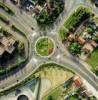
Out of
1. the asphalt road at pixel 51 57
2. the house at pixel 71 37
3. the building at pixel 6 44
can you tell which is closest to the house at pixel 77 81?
the asphalt road at pixel 51 57

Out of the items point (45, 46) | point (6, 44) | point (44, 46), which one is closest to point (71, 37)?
point (45, 46)

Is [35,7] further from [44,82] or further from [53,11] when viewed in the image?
[44,82]

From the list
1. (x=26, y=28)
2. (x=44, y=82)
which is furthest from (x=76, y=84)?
(x=26, y=28)

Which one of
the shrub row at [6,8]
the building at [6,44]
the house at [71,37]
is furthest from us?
the shrub row at [6,8]

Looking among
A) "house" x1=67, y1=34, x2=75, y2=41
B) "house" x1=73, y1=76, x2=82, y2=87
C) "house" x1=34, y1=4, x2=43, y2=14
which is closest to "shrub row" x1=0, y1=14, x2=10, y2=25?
"house" x1=34, y1=4, x2=43, y2=14

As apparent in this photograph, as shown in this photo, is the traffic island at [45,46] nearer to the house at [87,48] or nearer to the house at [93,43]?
the house at [87,48]

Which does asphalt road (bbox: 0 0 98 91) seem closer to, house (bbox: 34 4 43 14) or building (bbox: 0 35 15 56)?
house (bbox: 34 4 43 14)

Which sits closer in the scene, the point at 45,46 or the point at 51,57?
the point at 51,57

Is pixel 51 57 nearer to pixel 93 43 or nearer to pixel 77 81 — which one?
pixel 77 81
